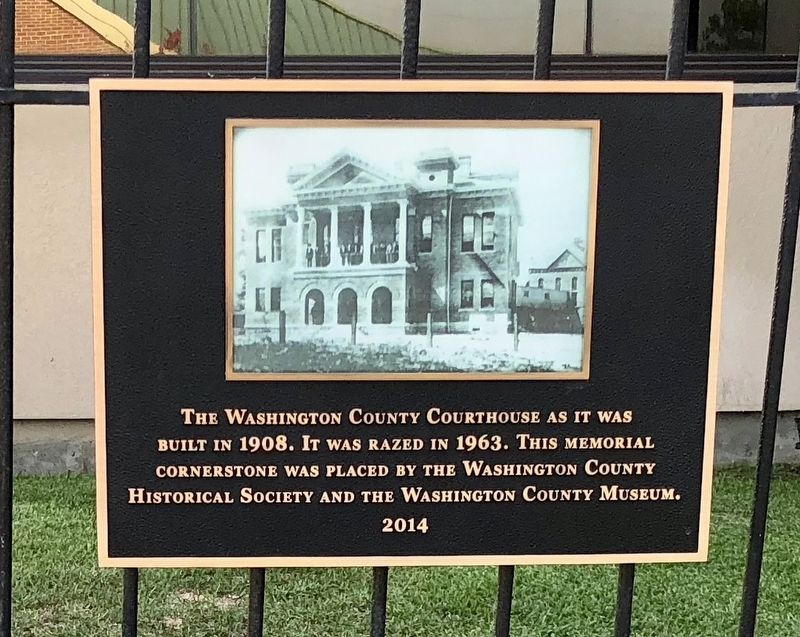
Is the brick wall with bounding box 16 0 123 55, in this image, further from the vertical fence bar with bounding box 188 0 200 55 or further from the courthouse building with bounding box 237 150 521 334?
the courthouse building with bounding box 237 150 521 334

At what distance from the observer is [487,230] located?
1.60 m

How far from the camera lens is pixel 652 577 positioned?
3434mm

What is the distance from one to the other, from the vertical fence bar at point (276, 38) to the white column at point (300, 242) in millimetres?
264

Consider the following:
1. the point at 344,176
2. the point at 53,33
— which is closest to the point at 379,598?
the point at 344,176

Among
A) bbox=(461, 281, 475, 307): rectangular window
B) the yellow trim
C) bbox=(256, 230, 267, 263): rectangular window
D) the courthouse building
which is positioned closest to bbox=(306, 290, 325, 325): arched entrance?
the courthouse building

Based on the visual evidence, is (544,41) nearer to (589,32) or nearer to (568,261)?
(568,261)

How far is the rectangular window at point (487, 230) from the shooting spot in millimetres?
1601

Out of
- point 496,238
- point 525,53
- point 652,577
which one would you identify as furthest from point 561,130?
point 525,53

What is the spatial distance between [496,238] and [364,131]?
308 millimetres

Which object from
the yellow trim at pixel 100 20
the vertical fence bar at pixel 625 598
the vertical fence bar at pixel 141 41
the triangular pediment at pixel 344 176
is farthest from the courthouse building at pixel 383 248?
the yellow trim at pixel 100 20

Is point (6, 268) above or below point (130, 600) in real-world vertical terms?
above

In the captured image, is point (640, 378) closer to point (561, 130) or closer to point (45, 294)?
point (561, 130)

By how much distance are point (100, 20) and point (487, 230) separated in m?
3.65

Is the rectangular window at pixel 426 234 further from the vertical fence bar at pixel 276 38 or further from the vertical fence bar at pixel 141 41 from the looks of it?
the vertical fence bar at pixel 141 41
